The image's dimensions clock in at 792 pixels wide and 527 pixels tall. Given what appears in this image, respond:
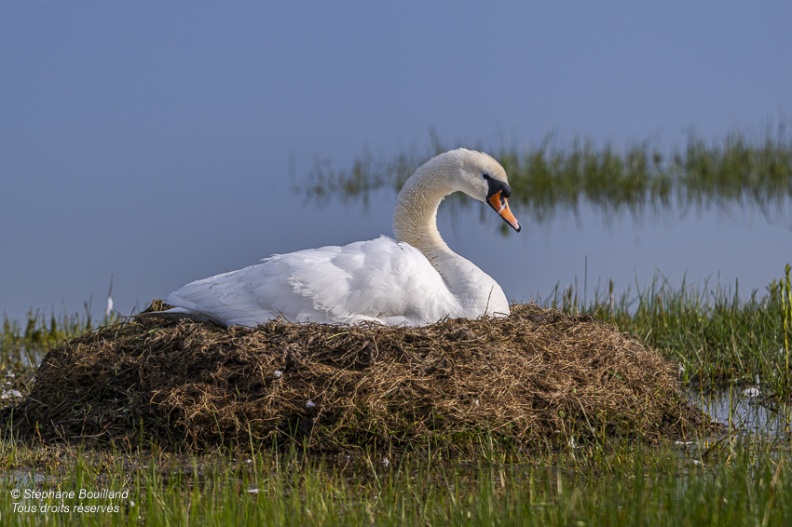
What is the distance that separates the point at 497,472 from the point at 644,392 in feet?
6.13

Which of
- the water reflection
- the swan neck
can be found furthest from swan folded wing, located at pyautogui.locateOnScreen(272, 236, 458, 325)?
the water reflection

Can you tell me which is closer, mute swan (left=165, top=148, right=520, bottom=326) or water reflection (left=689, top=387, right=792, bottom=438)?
water reflection (left=689, top=387, right=792, bottom=438)

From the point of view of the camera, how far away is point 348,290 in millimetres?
7516

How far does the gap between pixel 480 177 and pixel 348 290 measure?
2.11 meters

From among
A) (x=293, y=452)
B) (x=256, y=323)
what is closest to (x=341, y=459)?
(x=293, y=452)

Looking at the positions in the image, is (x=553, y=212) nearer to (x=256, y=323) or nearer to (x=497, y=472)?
(x=256, y=323)

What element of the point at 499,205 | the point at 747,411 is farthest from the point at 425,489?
the point at 499,205

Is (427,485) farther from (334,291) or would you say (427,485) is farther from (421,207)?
(421,207)

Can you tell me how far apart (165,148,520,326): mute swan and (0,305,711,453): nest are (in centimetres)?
23

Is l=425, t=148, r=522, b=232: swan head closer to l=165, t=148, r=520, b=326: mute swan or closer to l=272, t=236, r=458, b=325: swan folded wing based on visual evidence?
l=165, t=148, r=520, b=326: mute swan

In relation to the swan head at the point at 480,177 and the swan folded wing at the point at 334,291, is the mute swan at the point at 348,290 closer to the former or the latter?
the swan folded wing at the point at 334,291

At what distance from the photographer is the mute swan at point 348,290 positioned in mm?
7504

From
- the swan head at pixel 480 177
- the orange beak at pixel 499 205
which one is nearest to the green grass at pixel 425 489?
the orange beak at pixel 499 205

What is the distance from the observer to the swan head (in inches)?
352
